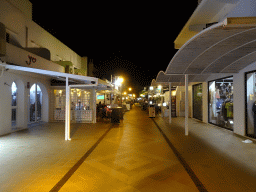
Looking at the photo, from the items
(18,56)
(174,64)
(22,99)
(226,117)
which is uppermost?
(18,56)

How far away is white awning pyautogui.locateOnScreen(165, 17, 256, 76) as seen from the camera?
4.86 metres

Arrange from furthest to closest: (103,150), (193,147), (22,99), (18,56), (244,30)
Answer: (22,99) → (18,56) → (193,147) → (103,150) → (244,30)

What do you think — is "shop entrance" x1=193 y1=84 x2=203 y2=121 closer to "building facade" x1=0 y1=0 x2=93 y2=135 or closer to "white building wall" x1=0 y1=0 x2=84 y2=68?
"building facade" x1=0 y1=0 x2=93 y2=135

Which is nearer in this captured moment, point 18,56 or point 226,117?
point 18,56

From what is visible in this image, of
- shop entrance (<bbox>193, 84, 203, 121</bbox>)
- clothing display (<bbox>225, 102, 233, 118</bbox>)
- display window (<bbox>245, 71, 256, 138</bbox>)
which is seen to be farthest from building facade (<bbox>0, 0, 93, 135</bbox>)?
display window (<bbox>245, 71, 256, 138</bbox>)

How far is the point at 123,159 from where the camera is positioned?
229 inches

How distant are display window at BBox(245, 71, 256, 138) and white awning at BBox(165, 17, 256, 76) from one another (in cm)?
58

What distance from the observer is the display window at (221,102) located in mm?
10845

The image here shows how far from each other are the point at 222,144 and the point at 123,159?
4.07 metres

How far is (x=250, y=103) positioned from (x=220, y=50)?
315 cm

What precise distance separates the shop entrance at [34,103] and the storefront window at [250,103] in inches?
472

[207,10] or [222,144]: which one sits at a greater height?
[207,10]

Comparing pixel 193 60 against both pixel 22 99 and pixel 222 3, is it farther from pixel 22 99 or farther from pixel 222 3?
pixel 22 99

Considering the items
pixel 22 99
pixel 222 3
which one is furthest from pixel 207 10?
pixel 22 99
